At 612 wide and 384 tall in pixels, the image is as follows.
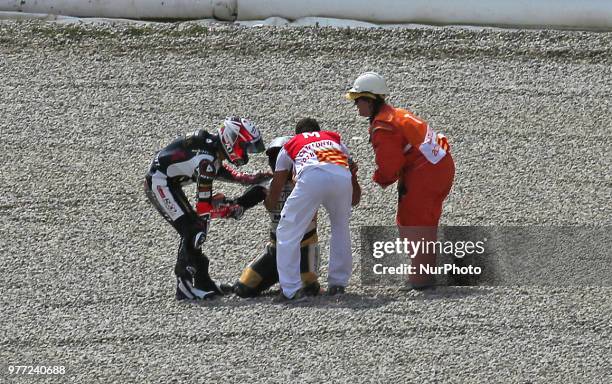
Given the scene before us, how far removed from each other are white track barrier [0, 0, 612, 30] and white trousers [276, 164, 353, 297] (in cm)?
718

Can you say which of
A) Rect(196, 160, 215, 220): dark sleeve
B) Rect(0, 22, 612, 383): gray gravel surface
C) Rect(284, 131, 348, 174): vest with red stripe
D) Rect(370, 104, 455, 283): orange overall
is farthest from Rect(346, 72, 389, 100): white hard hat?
Rect(0, 22, 612, 383): gray gravel surface

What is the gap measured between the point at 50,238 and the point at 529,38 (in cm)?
728

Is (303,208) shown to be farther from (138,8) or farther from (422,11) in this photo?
(138,8)

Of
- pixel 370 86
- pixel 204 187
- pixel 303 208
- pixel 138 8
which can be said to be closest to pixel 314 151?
pixel 303 208

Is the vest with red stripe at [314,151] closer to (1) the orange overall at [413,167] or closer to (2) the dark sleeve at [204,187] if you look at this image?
(1) the orange overall at [413,167]

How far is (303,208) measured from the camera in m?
11.0

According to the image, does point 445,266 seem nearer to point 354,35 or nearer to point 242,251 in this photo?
point 242,251

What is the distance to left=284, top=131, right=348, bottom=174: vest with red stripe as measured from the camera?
11.0 m

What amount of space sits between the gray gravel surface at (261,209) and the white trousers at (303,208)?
341 millimetres

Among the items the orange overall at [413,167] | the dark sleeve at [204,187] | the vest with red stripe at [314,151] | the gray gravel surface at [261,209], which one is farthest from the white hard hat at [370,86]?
the gray gravel surface at [261,209]

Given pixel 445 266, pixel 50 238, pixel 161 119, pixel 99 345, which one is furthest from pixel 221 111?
pixel 99 345

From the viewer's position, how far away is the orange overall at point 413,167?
37.2ft

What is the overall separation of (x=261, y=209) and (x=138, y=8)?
5.48 m

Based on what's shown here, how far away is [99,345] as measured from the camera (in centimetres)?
1045
